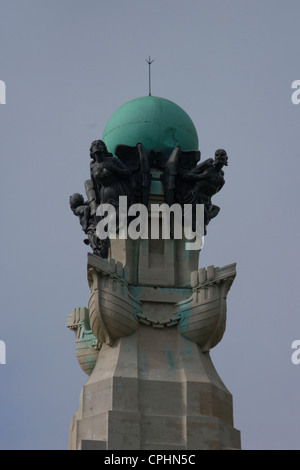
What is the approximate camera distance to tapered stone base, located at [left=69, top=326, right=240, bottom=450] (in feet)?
128

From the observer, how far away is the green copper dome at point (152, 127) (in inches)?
1734

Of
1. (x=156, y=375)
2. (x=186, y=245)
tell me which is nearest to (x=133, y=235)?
(x=186, y=245)

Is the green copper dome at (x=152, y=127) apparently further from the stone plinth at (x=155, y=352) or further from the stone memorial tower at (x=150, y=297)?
the stone plinth at (x=155, y=352)

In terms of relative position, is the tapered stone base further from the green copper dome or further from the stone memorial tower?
the green copper dome

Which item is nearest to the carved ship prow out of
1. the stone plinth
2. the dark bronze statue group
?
the stone plinth

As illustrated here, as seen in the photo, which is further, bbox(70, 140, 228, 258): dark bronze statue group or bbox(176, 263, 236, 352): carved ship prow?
bbox(70, 140, 228, 258): dark bronze statue group

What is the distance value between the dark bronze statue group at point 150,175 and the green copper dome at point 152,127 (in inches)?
16.3

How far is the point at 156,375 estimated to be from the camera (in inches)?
1588

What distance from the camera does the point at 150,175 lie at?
43344 mm

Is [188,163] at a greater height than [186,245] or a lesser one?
greater

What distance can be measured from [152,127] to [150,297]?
5.70 m

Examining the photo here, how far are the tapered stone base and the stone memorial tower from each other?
0.03 meters
